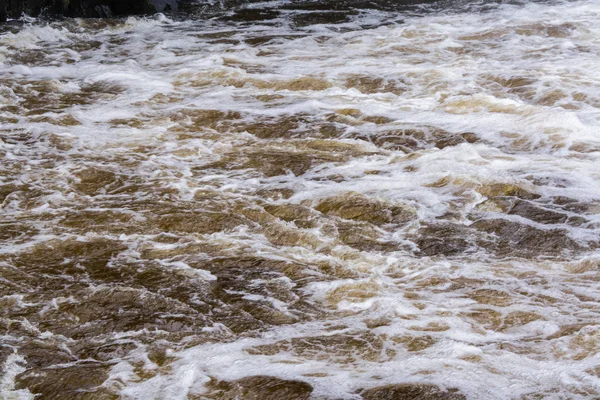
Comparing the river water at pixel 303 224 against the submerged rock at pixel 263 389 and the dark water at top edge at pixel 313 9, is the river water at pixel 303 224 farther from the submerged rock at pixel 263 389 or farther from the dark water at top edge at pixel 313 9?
the dark water at top edge at pixel 313 9

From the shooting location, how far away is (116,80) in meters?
8.19

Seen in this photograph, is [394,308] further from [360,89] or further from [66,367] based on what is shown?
[360,89]

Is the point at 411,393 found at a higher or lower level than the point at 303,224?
lower

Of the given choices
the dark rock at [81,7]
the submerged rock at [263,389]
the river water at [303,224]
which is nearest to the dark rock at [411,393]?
the river water at [303,224]

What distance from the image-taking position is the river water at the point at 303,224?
3.50 metres

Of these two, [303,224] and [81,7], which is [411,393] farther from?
[81,7]

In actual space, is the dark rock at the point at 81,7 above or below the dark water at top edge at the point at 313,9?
above

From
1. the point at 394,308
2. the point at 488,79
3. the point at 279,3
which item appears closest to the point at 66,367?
the point at 394,308

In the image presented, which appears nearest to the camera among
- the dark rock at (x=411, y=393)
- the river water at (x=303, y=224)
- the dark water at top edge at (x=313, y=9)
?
the dark rock at (x=411, y=393)

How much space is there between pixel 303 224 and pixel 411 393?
6.01ft

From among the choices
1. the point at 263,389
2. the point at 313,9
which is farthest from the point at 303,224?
the point at 313,9

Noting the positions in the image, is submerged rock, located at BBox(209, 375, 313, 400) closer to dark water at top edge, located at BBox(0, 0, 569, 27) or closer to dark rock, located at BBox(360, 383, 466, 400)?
dark rock, located at BBox(360, 383, 466, 400)

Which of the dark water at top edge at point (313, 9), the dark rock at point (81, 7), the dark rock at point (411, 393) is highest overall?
the dark rock at point (81, 7)

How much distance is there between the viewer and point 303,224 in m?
4.92
